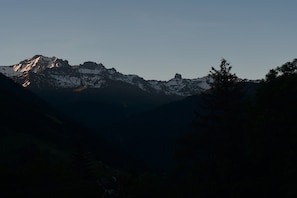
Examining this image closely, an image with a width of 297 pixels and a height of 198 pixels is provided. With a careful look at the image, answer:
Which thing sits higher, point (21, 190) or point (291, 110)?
point (291, 110)

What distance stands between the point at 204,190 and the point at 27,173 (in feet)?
55.4

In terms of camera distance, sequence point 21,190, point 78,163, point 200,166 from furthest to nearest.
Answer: point 78,163 < point 200,166 < point 21,190

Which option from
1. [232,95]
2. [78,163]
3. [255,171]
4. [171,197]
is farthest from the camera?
[78,163]

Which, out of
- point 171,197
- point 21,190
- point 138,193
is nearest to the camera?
point 21,190

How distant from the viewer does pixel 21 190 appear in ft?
124

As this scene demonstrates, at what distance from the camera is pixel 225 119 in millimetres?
46719

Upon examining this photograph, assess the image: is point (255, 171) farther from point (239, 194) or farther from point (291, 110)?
point (291, 110)

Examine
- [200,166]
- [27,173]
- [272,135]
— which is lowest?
[27,173]

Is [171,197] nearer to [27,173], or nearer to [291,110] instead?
[27,173]

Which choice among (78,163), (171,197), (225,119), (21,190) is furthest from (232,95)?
(78,163)

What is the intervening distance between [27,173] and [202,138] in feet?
57.1

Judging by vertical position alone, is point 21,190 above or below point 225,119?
below

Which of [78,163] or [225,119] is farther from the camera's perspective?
[78,163]

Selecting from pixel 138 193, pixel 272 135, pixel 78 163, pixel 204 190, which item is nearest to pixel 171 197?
pixel 138 193
